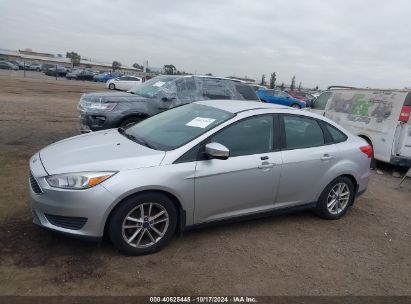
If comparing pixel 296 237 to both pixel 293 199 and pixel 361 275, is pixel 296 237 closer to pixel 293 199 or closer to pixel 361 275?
pixel 293 199

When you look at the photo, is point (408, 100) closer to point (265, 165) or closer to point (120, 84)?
point (265, 165)

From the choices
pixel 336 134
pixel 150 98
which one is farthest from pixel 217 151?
pixel 150 98

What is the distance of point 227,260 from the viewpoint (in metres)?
3.99

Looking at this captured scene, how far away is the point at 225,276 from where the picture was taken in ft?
Result: 12.1

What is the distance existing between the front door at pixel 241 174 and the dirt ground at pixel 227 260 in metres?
0.40

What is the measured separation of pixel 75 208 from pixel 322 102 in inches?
359

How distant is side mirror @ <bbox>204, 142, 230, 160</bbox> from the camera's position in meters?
→ 3.95

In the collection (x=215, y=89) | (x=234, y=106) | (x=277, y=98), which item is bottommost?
(x=277, y=98)

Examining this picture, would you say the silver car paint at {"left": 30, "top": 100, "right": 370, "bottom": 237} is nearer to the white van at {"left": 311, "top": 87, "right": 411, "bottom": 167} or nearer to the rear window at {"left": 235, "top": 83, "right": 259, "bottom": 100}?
the white van at {"left": 311, "top": 87, "right": 411, "bottom": 167}

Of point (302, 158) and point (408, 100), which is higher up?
point (408, 100)

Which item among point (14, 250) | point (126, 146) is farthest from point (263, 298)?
point (14, 250)

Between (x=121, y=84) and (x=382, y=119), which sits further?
(x=121, y=84)

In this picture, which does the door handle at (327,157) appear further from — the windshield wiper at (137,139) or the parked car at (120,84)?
the parked car at (120,84)

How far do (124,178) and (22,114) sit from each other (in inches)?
401
